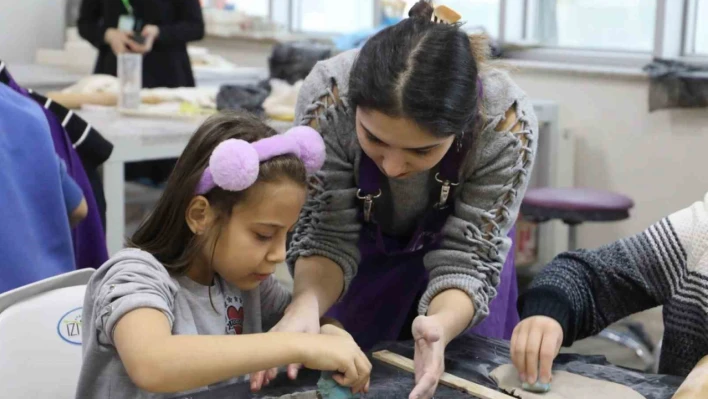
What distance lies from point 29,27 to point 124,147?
3.49 metres

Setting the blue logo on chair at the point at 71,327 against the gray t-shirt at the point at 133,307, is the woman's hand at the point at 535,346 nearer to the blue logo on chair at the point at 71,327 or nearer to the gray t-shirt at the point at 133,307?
the gray t-shirt at the point at 133,307

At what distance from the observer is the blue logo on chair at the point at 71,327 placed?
136 centimetres

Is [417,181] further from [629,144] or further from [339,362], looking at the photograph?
[629,144]

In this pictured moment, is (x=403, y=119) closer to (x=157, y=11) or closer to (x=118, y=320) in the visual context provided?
(x=118, y=320)

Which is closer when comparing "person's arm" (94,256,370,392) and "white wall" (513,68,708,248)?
"person's arm" (94,256,370,392)

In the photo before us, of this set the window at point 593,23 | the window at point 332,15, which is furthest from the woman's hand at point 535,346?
the window at point 332,15

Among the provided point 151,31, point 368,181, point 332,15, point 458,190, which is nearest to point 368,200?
point 368,181

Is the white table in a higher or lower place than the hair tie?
lower

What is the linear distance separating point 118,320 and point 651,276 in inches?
30.0

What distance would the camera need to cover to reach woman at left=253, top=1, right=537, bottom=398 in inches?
48.4

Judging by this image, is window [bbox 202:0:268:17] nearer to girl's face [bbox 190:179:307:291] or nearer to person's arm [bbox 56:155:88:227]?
person's arm [bbox 56:155:88:227]

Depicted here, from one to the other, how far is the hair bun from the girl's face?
1.12 ft

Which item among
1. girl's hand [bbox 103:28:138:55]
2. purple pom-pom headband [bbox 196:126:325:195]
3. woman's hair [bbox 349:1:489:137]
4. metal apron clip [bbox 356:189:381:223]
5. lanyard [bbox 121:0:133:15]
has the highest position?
lanyard [bbox 121:0:133:15]

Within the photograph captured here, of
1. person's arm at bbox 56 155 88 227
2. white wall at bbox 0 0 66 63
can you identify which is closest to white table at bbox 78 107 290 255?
person's arm at bbox 56 155 88 227
